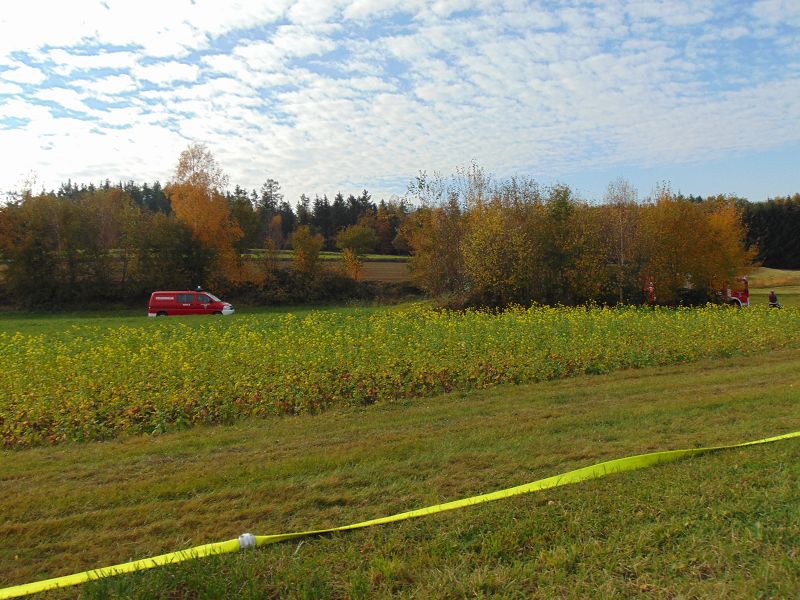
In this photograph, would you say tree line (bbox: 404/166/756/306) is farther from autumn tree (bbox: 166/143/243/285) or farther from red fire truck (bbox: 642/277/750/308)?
autumn tree (bbox: 166/143/243/285)

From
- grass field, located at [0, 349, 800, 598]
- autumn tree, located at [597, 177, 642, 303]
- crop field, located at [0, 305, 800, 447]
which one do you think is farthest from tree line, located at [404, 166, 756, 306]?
grass field, located at [0, 349, 800, 598]

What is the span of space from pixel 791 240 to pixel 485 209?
61695 millimetres

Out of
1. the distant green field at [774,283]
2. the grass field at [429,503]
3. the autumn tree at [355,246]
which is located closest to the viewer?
the grass field at [429,503]

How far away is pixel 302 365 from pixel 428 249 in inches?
1025

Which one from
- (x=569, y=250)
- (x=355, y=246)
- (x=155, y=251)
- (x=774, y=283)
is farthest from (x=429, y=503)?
(x=774, y=283)

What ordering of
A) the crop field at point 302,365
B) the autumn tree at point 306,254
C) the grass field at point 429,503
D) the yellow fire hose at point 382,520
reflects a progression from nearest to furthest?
the grass field at point 429,503
the yellow fire hose at point 382,520
the crop field at point 302,365
the autumn tree at point 306,254

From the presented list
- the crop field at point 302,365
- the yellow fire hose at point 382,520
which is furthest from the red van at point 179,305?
the yellow fire hose at point 382,520

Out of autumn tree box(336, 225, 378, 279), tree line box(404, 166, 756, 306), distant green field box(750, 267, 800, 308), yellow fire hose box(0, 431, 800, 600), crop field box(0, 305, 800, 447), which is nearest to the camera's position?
yellow fire hose box(0, 431, 800, 600)

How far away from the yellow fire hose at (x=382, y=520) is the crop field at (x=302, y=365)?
4.47 meters

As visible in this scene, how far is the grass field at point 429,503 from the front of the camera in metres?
3.19

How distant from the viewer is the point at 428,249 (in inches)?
1423

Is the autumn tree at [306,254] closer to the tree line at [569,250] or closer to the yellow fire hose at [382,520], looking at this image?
the tree line at [569,250]

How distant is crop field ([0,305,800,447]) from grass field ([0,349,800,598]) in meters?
1.08

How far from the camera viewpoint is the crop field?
8266mm
